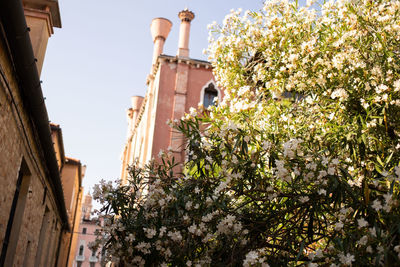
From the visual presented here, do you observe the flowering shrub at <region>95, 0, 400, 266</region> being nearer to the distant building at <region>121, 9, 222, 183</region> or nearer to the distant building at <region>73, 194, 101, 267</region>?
the distant building at <region>121, 9, 222, 183</region>

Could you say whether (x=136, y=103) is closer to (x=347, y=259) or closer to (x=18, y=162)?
(x=18, y=162)

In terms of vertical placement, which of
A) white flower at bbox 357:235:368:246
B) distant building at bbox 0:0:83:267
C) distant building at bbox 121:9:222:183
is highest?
distant building at bbox 121:9:222:183

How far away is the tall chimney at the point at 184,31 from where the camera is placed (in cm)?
2243

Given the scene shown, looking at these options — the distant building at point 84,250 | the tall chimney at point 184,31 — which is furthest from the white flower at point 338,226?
the distant building at point 84,250

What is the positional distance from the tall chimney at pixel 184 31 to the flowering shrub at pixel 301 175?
15453 millimetres

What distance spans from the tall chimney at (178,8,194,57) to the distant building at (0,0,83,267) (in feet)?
41.8

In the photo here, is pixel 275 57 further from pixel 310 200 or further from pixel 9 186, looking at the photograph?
pixel 9 186

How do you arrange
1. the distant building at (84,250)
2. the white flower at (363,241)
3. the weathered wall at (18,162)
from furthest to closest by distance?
the distant building at (84,250), the weathered wall at (18,162), the white flower at (363,241)

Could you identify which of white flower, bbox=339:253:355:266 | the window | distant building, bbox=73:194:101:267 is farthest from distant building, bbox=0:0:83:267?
distant building, bbox=73:194:101:267

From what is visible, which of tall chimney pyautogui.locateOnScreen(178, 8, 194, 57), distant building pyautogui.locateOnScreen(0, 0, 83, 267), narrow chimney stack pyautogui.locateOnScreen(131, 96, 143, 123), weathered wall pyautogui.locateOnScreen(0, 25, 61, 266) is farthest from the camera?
narrow chimney stack pyautogui.locateOnScreen(131, 96, 143, 123)

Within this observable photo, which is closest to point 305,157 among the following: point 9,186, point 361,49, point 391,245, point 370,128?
point 370,128

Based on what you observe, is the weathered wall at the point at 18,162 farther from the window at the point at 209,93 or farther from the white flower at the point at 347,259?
the window at the point at 209,93

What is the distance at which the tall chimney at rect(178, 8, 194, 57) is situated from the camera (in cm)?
2243

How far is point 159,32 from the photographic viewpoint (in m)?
25.1
